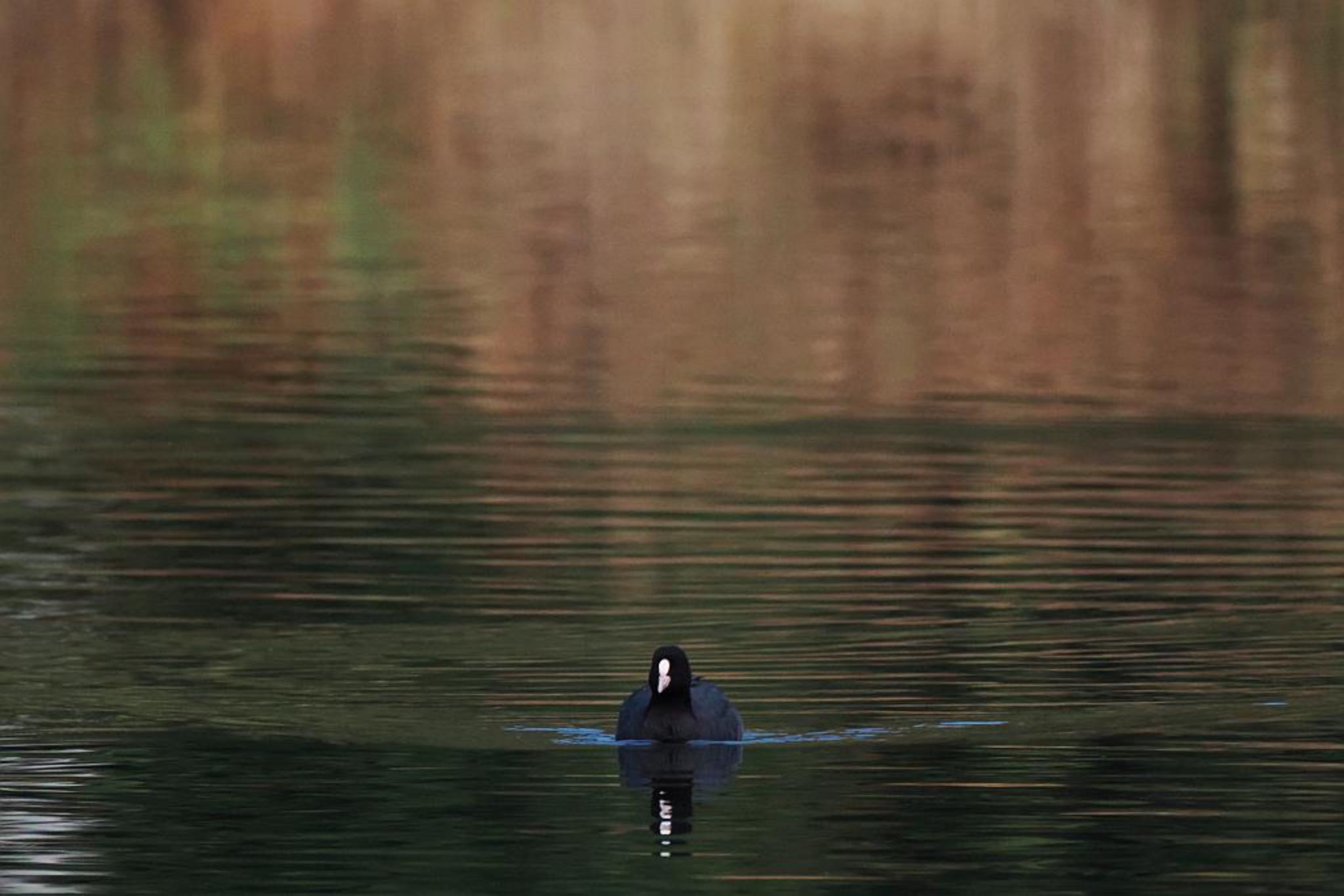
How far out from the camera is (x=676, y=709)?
1469 centimetres

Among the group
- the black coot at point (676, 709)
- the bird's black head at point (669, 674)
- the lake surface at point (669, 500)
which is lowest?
the lake surface at point (669, 500)

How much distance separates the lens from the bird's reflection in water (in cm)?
1385

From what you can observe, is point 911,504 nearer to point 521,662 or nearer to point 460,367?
point 521,662

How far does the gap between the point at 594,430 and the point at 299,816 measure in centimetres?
1317

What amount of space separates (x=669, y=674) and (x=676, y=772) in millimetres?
381

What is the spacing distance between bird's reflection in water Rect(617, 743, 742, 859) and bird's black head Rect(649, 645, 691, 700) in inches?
10.6

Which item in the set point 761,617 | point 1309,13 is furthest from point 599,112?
point 761,617

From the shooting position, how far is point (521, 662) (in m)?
17.1

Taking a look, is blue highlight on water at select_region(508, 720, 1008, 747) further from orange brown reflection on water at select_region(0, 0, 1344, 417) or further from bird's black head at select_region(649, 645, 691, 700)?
orange brown reflection on water at select_region(0, 0, 1344, 417)

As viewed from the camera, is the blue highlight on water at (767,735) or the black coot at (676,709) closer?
the black coot at (676,709)

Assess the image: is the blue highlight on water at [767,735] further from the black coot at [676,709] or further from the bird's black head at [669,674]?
the bird's black head at [669,674]

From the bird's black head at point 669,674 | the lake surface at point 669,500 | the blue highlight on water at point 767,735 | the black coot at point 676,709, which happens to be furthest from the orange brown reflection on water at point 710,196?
the bird's black head at point 669,674

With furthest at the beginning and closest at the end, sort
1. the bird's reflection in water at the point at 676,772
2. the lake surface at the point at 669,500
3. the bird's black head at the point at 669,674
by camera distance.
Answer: the bird's black head at the point at 669,674
the bird's reflection in water at the point at 676,772
the lake surface at the point at 669,500

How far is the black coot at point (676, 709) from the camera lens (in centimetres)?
1456
